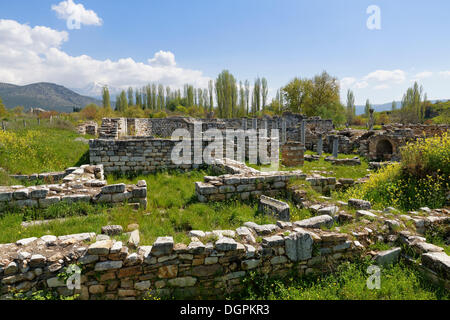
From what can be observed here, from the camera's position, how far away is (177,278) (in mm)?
3645

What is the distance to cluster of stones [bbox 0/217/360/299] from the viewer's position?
330cm

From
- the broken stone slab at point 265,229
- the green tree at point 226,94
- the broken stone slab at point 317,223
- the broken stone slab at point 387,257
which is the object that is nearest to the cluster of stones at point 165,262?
the broken stone slab at point 265,229

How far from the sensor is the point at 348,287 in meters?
3.66

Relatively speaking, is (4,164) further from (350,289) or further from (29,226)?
(350,289)

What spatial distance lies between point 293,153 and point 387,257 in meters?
9.55

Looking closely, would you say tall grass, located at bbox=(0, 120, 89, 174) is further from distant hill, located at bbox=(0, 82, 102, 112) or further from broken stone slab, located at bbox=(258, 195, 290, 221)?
distant hill, located at bbox=(0, 82, 102, 112)

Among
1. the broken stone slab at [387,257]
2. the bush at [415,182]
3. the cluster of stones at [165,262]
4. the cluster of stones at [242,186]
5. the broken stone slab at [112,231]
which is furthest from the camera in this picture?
the cluster of stones at [242,186]

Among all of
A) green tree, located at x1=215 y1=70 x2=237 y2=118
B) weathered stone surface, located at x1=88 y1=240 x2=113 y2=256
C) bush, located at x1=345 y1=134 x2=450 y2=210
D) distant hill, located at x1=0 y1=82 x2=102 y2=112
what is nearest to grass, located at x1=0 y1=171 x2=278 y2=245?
weathered stone surface, located at x1=88 y1=240 x2=113 y2=256

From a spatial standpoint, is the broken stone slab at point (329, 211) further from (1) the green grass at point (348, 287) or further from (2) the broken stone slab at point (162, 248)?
(2) the broken stone slab at point (162, 248)

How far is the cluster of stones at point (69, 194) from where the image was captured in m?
5.57

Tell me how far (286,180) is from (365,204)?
89.0 inches

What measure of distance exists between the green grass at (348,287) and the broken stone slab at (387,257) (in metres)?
0.11

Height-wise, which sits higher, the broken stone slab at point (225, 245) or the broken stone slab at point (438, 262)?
the broken stone slab at point (225, 245)

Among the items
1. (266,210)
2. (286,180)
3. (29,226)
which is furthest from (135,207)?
(286,180)
